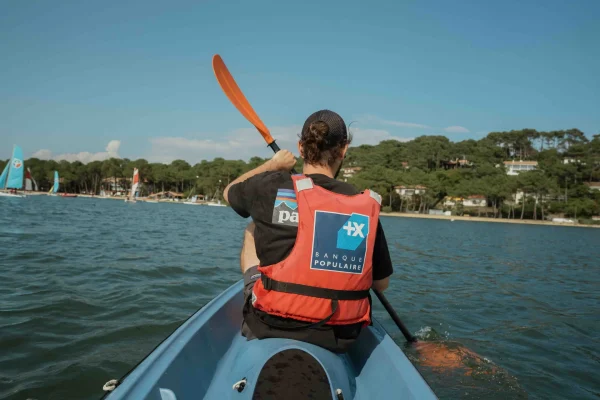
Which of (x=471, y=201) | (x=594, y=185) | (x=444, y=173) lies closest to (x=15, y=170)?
(x=471, y=201)

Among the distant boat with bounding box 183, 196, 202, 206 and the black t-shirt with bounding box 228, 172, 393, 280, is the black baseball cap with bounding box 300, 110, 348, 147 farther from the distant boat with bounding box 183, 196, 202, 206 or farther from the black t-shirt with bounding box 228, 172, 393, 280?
the distant boat with bounding box 183, 196, 202, 206

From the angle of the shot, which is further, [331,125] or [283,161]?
[283,161]

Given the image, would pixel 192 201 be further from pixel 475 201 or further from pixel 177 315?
pixel 177 315

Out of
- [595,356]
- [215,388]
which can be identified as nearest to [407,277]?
[595,356]

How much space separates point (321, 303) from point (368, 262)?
284mm

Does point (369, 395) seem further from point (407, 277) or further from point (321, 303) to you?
point (407, 277)

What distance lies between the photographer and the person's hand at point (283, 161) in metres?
2.16

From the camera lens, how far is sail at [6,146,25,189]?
3806cm

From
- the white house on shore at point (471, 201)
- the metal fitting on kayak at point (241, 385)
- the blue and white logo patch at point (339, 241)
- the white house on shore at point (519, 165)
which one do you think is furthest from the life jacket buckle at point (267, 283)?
the white house on shore at point (519, 165)

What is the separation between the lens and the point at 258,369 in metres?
1.66

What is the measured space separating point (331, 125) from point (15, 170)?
152ft

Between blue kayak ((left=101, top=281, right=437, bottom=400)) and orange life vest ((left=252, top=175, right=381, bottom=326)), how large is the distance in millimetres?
178

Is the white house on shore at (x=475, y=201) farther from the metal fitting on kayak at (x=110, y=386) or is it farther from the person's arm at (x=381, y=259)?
the metal fitting on kayak at (x=110, y=386)

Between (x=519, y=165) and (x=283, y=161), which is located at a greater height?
(x=519, y=165)
